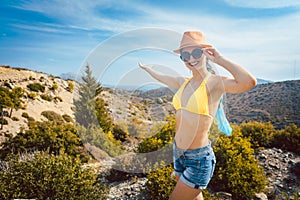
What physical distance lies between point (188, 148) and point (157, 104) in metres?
1.35

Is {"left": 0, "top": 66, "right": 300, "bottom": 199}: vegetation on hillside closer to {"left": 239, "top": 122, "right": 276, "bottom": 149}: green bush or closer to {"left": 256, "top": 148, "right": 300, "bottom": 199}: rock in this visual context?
{"left": 239, "top": 122, "right": 276, "bottom": 149}: green bush

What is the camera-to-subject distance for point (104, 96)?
438cm

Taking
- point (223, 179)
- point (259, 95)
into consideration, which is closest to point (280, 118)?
point (259, 95)

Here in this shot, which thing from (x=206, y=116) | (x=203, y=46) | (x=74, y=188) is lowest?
(x=74, y=188)

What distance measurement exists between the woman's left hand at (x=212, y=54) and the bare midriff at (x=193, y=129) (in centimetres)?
47

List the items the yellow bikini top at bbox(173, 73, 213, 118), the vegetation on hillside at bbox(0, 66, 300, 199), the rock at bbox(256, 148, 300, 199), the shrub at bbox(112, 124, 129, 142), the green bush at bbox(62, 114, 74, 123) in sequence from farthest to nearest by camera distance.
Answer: the green bush at bbox(62, 114, 74, 123), the rock at bbox(256, 148, 300, 199), the vegetation on hillside at bbox(0, 66, 300, 199), the shrub at bbox(112, 124, 129, 142), the yellow bikini top at bbox(173, 73, 213, 118)

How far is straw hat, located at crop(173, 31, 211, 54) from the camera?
7.62 feet

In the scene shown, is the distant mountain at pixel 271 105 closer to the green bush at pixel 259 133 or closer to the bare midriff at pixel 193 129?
the green bush at pixel 259 133

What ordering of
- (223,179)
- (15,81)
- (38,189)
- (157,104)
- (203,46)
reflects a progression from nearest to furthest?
(203,46)
(157,104)
(38,189)
(223,179)
(15,81)

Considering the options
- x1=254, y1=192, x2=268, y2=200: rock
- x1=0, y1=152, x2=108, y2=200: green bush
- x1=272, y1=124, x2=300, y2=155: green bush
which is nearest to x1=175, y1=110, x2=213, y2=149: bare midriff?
x1=0, y1=152, x2=108, y2=200: green bush

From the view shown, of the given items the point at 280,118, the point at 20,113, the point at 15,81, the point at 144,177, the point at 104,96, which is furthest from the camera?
the point at 15,81

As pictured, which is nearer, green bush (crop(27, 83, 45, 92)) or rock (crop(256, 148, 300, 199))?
rock (crop(256, 148, 300, 199))

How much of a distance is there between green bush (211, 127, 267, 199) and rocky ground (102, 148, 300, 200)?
25cm

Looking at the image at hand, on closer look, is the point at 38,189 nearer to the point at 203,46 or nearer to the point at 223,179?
the point at 203,46
